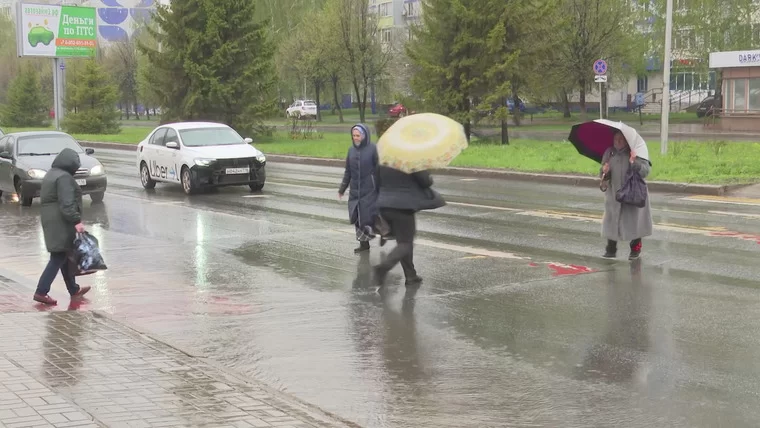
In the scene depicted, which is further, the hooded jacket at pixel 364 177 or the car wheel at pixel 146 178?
the car wheel at pixel 146 178

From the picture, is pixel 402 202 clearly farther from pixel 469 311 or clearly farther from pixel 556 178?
pixel 556 178

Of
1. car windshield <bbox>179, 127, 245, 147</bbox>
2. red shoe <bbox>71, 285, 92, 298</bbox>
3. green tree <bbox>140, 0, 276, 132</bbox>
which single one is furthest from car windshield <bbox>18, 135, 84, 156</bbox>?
green tree <bbox>140, 0, 276, 132</bbox>

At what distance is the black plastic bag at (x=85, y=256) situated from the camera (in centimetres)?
929

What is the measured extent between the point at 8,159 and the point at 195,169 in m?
3.88

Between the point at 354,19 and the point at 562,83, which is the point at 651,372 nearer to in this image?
the point at 562,83

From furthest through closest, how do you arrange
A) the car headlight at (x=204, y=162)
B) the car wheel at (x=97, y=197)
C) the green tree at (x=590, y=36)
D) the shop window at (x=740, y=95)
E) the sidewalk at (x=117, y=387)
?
→ the green tree at (x=590, y=36) → the shop window at (x=740, y=95) → the car headlight at (x=204, y=162) → the car wheel at (x=97, y=197) → the sidewalk at (x=117, y=387)

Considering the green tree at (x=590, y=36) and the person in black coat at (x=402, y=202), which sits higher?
the green tree at (x=590, y=36)

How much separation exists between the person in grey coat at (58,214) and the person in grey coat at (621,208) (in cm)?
597

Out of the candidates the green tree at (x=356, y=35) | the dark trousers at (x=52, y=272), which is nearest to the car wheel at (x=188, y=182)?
the dark trousers at (x=52, y=272)

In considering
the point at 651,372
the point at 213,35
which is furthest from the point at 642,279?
the point at 213,35

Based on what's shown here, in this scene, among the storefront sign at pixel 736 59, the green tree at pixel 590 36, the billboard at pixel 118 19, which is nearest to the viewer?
the storefront sign at pixel 736 59

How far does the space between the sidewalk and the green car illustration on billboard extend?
51180 mm

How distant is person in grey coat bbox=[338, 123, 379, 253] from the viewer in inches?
465

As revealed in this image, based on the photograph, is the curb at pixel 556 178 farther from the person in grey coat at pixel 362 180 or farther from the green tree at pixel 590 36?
the green tree at pixel 590 36
